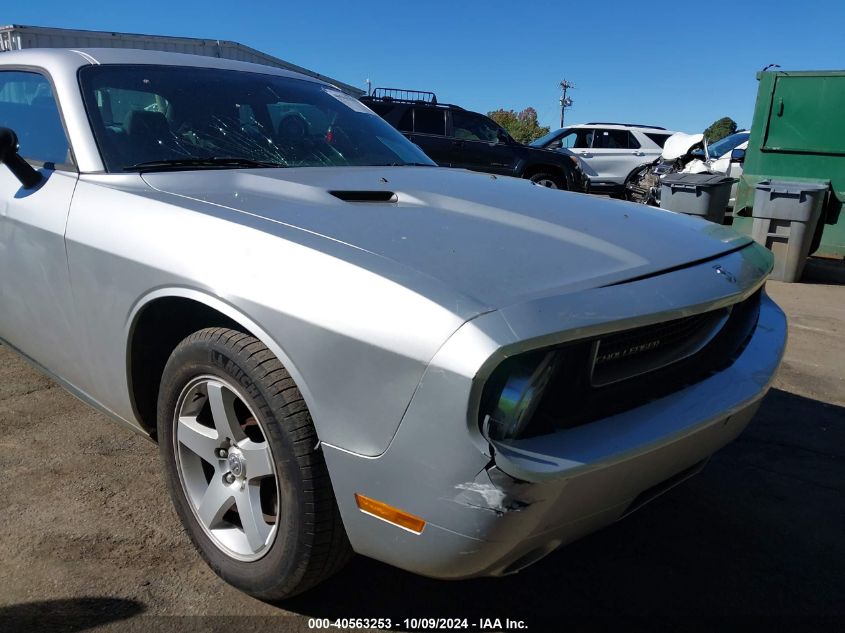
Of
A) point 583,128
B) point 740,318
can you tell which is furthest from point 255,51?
point 740,318

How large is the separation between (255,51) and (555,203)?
17489 mm

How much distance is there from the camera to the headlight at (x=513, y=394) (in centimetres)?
155

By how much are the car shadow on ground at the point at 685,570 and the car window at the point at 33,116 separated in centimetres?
196

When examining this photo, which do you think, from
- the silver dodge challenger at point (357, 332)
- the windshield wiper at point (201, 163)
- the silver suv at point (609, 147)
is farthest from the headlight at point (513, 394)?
the silver suv at point (609, 147)

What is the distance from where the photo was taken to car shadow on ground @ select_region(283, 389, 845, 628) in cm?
213

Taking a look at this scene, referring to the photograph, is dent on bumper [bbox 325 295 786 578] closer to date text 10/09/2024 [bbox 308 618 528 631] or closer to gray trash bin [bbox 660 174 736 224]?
date text 10/09/2024 [bbox 308 618 528 631]

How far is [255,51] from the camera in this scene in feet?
59.4

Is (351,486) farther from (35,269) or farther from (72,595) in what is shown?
(35,269)

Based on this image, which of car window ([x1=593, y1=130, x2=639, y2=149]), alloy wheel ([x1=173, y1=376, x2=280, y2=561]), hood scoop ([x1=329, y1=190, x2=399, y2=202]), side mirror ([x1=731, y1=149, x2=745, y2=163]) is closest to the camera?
alloy wheel ([x1=173, y1=376, x2=280, y2=561])

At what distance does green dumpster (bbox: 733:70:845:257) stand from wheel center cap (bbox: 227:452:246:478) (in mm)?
7802

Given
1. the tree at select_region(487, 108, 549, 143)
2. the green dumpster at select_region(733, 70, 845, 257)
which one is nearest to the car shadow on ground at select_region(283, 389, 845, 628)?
the green dumpster at select_region(733, 70, 845, 257)

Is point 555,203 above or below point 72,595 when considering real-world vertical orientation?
above

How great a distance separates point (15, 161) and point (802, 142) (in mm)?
8216

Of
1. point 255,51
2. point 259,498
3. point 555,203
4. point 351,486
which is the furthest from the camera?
point 255,51
